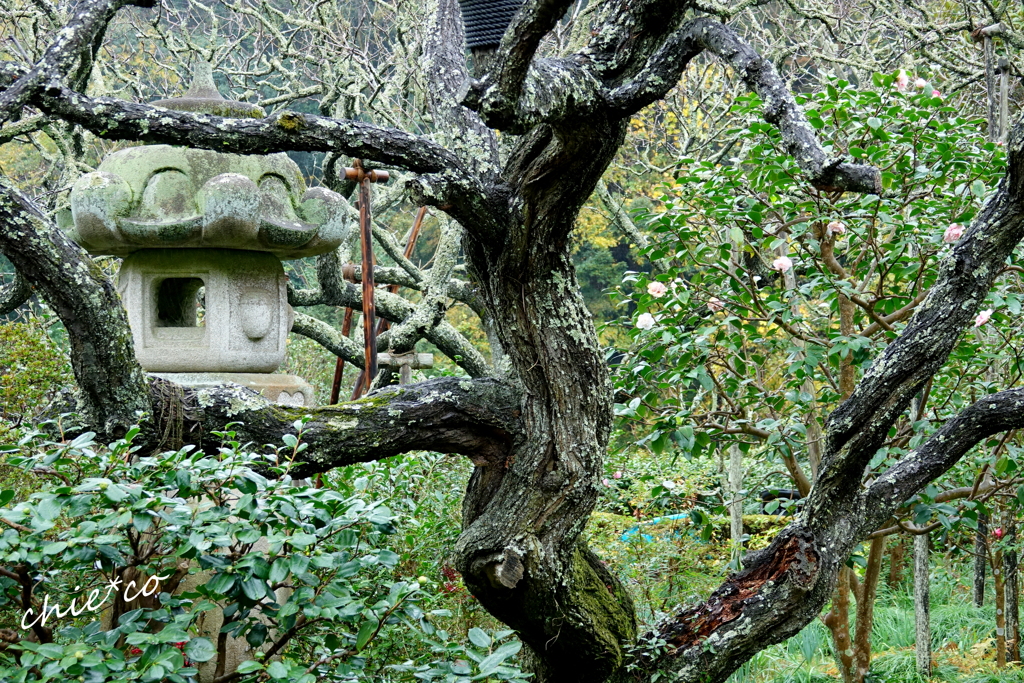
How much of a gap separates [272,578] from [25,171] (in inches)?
523

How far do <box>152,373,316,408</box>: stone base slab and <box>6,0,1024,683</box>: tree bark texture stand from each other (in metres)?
1.40

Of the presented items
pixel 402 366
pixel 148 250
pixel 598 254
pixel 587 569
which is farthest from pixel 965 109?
A: pixel 598 254

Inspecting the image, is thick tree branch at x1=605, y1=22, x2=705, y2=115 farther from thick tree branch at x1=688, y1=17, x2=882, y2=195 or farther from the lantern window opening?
the lantern window opening

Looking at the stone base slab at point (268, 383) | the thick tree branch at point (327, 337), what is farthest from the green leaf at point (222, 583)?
the thick tree branch at point (327, 337)

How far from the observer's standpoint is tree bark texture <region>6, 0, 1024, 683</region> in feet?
6.90

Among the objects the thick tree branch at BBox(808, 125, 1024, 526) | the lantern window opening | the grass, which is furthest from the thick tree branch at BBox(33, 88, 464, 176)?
the grass

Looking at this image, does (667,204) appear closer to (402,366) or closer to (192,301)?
(192,301)

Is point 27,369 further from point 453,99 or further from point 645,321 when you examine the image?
point 645,321

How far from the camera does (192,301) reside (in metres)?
4.68

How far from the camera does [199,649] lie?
1.71 metres

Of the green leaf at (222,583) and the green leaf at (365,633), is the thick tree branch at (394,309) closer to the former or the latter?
the green leaf at (365,633)

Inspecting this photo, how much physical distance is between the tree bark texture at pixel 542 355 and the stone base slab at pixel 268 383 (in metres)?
1.40

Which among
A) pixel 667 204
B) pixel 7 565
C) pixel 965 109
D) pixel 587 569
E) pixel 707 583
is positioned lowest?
pixel 707 583

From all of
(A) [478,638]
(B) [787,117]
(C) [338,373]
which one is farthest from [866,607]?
(C) [338,373]
